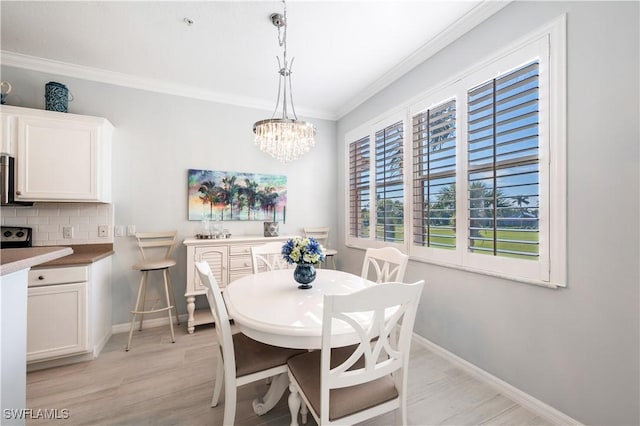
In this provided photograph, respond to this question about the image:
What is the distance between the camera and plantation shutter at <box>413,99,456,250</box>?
232 cm

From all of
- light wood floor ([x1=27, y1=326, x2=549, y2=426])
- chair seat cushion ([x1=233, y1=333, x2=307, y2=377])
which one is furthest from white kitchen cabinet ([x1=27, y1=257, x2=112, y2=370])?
chair seat cushion ([x1=233, y1=333, x2=307, y2=377])

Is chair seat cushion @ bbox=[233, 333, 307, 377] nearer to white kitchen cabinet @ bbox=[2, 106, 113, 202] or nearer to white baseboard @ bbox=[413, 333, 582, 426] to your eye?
white baseboard @ bbox=[413, 333, 582, 426]

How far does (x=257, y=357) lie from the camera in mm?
1519

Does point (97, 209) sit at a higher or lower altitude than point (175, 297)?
higher

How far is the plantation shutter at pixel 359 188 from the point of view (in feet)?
11.6

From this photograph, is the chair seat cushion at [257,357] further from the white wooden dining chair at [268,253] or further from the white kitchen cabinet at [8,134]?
the white kitchen cabinet at [8,134]

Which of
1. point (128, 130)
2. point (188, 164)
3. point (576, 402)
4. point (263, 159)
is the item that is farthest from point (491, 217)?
point (128, 130)

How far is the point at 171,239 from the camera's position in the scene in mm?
3156

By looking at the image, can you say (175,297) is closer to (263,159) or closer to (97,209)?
(97,209)

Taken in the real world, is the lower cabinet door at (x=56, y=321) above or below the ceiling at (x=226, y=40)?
below

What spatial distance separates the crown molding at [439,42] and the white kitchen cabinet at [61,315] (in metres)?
3.39

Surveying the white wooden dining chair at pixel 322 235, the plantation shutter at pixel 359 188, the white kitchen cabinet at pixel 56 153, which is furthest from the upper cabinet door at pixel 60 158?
the plantation shutter at pixel 359 188

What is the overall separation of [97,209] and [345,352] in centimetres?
292

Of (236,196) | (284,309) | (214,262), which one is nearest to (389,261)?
(284,309)
